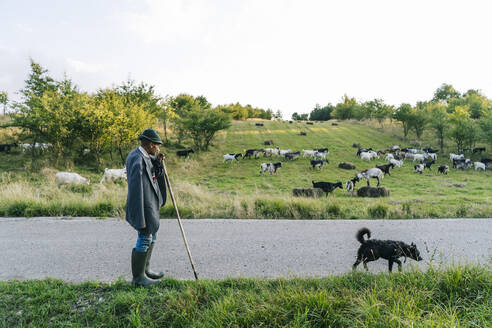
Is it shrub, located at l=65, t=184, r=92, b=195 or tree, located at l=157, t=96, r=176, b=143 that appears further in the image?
tree, located at l=157, t=96, r=176, b=143

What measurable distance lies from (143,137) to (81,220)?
4.87 meters

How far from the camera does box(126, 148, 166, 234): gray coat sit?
3.61 m

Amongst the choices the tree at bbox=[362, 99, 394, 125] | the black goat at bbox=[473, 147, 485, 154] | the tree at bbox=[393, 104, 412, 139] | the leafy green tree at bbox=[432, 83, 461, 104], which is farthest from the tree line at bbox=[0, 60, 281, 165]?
the leafy green tree at bbox=[432, 83, 461, 104]

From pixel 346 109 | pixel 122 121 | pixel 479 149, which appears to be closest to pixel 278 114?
pixel 346 109

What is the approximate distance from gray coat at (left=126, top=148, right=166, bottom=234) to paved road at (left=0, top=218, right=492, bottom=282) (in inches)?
45.1

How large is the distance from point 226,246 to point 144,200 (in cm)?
229

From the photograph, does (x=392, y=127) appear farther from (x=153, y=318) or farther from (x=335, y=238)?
(x=153, y=318)

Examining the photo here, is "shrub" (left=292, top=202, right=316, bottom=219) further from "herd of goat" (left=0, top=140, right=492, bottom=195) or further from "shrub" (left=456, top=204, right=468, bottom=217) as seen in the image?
"herd of goat" (left=0, top=140, right=492, bottom=195)

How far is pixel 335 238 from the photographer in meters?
5.84

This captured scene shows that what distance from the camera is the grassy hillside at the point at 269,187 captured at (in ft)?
26.0

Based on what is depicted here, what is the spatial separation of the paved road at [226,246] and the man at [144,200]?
1.79ft

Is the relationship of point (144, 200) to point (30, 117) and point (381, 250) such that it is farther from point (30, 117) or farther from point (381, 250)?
point (30, 117)

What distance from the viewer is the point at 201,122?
96.6 feet

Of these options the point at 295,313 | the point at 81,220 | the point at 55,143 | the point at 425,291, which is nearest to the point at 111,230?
the point at 81,220
